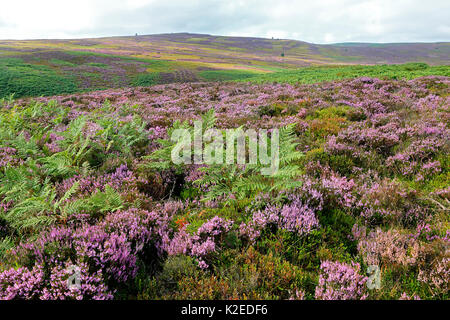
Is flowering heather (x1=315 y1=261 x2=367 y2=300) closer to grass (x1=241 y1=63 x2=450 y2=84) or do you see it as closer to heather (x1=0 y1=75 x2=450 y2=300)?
heather (x1=0 y1=75 x2=450 y2=300)

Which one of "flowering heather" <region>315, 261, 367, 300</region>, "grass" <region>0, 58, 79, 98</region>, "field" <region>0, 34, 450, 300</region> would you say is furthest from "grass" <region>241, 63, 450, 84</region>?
"grass" <region>0, 58, 79, 98</region>

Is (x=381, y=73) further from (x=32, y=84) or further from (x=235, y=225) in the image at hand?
(x=32, y=84)

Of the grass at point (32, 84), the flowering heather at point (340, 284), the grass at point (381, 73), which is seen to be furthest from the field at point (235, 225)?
the grass at point (32, 84)

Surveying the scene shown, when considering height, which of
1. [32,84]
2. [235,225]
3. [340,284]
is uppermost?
[32,84]

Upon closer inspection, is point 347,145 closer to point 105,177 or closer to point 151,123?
point 105,177

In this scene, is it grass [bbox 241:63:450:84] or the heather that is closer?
the heather

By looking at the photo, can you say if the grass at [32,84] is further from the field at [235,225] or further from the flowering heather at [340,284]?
the flowering heather at [340,284]

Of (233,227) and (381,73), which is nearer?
(233,227)

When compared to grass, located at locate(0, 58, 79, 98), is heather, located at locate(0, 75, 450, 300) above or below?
below

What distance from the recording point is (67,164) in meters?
4.40

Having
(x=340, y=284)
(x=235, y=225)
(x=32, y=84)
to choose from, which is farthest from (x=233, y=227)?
(x=32, y=84)

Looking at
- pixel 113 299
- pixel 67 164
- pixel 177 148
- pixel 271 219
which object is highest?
pixel 177 148

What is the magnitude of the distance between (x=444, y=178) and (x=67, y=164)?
6789 mm
